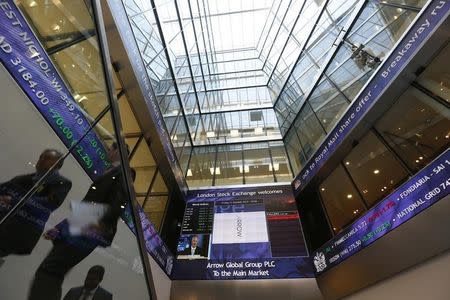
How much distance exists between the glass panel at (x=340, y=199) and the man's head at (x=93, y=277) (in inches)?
305

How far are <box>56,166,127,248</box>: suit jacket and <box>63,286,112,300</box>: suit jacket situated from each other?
362mm

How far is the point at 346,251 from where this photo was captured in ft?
23.5

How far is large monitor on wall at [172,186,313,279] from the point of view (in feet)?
27.5

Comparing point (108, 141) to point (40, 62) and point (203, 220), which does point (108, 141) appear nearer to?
point (40, 62)

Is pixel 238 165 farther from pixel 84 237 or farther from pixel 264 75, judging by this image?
pixel 84 237

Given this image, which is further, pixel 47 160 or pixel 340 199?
pixel 340 199

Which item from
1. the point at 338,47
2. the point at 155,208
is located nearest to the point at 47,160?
the point at 155,208

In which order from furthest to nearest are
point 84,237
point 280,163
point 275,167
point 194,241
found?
point 280,163
point 275,167
point 194,241
point 84,237

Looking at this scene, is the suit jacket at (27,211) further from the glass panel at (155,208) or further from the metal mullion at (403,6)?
the metal mullion at (403,6)

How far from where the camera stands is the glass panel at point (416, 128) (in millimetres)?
6338

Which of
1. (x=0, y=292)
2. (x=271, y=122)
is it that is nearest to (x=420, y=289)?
(x=0, y=292)

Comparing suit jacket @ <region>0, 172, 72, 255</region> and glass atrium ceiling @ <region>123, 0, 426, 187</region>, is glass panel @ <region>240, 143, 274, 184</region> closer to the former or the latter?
glass atrium ceiling @ <region>123, 0, 426, 187</region>

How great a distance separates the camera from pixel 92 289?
2449 millimetres

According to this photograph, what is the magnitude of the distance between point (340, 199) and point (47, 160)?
9.05 m
